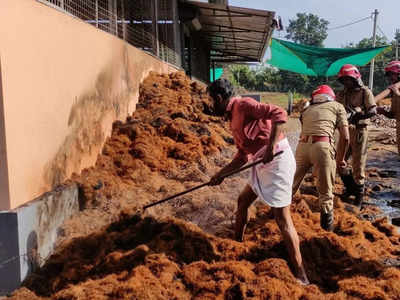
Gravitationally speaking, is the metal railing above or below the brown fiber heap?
above

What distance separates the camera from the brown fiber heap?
272 cm

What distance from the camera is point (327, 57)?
1330 centimetres

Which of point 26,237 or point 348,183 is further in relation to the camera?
point 348,183

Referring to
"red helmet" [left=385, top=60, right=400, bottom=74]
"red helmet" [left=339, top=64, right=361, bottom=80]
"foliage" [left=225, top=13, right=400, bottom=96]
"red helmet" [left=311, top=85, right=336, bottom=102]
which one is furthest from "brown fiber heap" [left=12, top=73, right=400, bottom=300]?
"foliage" [left=225, top=13, right=400, bottom=96]

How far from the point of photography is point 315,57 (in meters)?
13.4

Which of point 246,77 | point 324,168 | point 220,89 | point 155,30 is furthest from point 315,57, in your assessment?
point 246,77

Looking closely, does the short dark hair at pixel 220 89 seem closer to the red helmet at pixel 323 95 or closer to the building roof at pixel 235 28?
the red helmet at pixel 323 95

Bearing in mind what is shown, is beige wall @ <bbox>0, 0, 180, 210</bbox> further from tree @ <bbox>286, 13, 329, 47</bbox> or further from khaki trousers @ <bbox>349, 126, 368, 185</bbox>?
tree @ <bbox>286, 13, 329, 47</bbox>

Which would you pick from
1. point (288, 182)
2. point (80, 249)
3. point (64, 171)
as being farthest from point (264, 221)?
point (64, 171)

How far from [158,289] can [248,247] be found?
972mm

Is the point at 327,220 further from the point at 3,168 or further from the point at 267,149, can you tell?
the point at 3,168

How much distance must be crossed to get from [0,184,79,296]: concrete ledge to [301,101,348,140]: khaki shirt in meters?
2.63

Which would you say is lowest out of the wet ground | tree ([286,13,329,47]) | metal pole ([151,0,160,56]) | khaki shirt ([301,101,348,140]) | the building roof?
the wet ground

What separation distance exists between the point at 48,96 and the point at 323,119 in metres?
2.74
